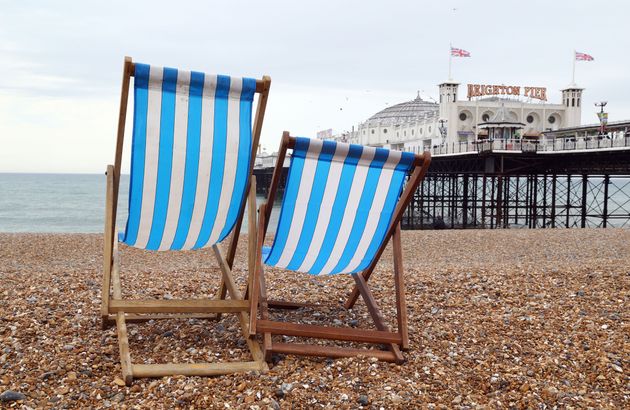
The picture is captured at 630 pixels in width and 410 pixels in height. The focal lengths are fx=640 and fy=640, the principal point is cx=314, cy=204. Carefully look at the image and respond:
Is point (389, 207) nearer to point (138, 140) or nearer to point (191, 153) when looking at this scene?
point (191, 153)

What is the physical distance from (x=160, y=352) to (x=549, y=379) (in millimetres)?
1745

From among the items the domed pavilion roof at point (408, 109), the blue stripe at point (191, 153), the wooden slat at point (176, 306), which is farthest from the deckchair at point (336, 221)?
the domed pavilion roof at point (408, 109)

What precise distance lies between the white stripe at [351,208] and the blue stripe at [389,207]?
0.43 ft

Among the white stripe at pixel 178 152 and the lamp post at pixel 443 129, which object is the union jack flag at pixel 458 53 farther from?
the white stripe at pixel 178 152

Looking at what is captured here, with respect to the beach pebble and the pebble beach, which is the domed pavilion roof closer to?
the pebble beach

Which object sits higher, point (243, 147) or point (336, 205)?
point (243, 147)

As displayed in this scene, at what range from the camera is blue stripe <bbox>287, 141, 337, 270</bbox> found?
2.88 meters

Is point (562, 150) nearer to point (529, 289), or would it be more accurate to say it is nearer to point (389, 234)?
point (529, 289)

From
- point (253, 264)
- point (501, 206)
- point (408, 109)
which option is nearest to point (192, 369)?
point (253, 264)

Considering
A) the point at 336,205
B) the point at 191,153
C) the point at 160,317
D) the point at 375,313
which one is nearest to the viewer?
the point at 191,153

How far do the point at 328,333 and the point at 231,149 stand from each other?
97cm

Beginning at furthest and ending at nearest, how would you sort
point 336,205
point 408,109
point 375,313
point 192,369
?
point 408,109
point 375,313
point 336,205
point 192,369

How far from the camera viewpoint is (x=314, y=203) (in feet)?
9.95

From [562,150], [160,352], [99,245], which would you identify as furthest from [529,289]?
[562,150]
